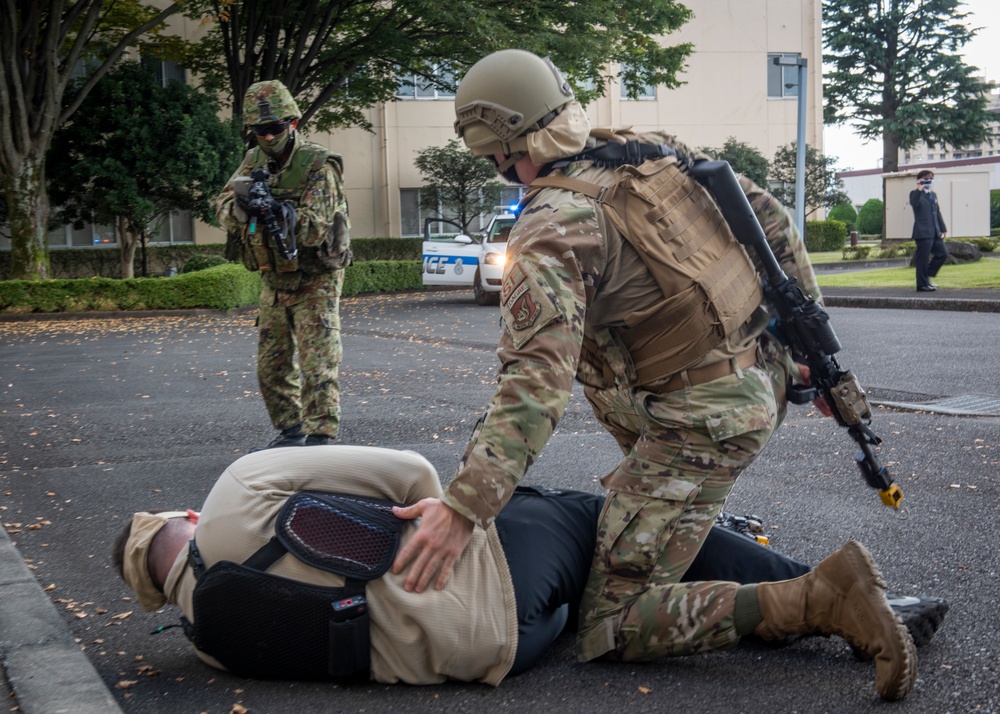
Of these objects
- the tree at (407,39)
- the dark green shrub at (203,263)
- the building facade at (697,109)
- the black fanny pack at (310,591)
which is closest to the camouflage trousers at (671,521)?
the black fanny pack at (310,591)

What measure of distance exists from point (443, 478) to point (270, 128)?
2.10m

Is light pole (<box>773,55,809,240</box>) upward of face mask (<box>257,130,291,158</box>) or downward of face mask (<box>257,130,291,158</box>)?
upward

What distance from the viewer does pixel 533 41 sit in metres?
19.2

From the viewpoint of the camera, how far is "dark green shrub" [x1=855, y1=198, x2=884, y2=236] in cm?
4644

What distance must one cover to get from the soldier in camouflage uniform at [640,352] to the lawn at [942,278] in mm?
14939

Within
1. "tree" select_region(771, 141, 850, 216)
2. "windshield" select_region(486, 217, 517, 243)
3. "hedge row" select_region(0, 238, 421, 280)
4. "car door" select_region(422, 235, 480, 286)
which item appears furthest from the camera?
"tree" select_region(771, 141, 850, 216)

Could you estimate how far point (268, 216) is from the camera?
18.9 ft

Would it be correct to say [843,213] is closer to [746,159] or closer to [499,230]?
[746,159]

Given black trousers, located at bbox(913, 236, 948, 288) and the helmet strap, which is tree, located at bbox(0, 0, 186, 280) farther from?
the helmet strap

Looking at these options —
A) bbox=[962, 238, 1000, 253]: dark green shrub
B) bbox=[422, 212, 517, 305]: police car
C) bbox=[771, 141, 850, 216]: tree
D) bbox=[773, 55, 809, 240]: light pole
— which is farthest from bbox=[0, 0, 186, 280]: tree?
bbox=[771, 141, 850, 216]: tree

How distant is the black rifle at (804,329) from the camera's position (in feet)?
9.77

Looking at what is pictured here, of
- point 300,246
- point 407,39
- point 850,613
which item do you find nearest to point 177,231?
point 407,39

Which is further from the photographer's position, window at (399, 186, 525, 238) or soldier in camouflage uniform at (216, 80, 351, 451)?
window at (399, 186, 525, 238)

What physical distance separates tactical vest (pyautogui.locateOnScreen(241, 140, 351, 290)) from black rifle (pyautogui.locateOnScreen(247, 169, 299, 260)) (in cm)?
5
